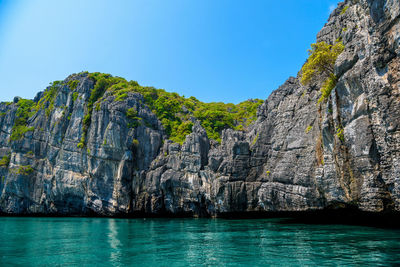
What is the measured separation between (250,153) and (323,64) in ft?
49.9

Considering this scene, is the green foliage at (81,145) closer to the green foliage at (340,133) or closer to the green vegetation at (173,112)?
the green vegetation at (173,112)

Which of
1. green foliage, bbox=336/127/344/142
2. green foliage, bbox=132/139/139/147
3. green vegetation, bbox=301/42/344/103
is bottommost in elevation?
green foliage, bbox=336/127/344/142

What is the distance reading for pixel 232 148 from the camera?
37750 millimetres

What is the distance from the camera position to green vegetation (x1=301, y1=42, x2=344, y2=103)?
26.7 meters

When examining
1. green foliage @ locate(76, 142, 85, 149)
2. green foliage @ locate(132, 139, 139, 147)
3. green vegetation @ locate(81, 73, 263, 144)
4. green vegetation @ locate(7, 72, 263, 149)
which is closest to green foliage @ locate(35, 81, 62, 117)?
green vegetation @ locate(7, 72, 263, 149)

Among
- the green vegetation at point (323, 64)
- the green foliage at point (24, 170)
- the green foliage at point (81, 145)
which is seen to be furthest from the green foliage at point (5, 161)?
the green vegetation at point (323, 64)

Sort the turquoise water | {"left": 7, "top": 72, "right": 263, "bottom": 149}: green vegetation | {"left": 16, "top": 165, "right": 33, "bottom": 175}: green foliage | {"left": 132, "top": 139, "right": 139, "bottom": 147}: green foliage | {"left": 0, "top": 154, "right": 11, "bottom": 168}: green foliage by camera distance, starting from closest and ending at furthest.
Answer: the turquoise water → {"left": 132, "top": 139, "right": 139, "bottom": 147}: green foliage → {"left": 7, "top": 72, "right": 263, "bottom": 149}: green vegetation → {"left": 16, "top": 165, "right": 33, "bottom": 175}: green foliage → {"left": 0, "top": 154, "right": 11, "bottom": 168}: green foliage

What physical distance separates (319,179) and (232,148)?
14255 millimetres

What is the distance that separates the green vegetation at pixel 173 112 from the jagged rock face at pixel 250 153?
6.20ft

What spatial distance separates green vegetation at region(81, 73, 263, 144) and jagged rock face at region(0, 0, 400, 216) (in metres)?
1.89

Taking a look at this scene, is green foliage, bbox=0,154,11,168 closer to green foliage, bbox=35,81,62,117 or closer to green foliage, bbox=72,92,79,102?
green foliage, bbox=35,81,62,117

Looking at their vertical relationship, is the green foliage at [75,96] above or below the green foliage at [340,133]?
above

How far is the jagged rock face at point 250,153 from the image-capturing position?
63.0ft

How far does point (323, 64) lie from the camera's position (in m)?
27.6
